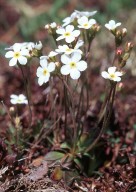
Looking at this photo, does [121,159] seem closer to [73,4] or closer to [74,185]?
[74,185]

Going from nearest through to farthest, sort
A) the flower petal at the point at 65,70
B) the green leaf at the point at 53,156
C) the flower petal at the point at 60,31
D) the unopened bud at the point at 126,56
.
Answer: the flower petal at the point at 65,70
the unopened bud at the point at 126,56
the flower petal at the point at 60,31
the green leaf at the point at 53,156

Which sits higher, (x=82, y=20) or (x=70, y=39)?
(x=82, y=20)

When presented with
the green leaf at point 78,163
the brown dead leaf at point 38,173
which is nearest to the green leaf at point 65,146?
the green leaf at point 78,163

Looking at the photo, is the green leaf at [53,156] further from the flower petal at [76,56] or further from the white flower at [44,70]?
the flower petal at [76,56]

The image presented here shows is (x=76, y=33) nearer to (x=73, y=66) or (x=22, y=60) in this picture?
(x=73, y=66)

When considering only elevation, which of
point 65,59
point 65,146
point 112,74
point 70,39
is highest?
point 70,39

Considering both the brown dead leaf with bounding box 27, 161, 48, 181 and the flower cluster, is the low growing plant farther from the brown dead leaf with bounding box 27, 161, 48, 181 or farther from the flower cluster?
the brown dead leaf with bounding box 27, 161, 48, 181

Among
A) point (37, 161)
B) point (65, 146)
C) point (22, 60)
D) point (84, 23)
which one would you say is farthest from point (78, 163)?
point (84, 23)
